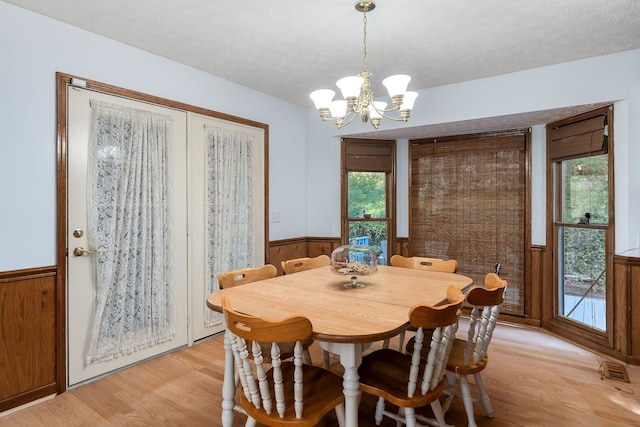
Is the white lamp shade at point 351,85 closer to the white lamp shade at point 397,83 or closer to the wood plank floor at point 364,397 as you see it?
the white lamp shade at point 397,83

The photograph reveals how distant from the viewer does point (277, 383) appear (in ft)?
4.56

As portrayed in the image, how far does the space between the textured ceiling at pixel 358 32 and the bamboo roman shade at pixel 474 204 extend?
101cm

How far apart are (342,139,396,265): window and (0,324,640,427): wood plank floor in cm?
190

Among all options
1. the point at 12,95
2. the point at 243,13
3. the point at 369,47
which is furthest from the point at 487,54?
the point at 12,95

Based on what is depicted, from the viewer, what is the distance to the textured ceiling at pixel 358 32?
227cm

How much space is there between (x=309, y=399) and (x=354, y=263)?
2.85ft

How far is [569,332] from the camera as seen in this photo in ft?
11.2

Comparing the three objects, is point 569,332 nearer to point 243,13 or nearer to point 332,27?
point 332,27

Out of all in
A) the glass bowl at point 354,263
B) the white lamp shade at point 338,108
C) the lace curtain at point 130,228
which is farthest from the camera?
the lace curtain at point 130,228

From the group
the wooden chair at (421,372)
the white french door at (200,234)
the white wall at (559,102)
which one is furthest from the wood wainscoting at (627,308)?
the white french door at (200,234)

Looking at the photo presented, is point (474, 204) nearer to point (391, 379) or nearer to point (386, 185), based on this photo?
point (386, 185)

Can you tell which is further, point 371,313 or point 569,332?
point 569,332

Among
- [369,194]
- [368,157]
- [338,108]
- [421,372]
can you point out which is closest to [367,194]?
[369,194]

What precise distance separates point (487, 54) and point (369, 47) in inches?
39.4
